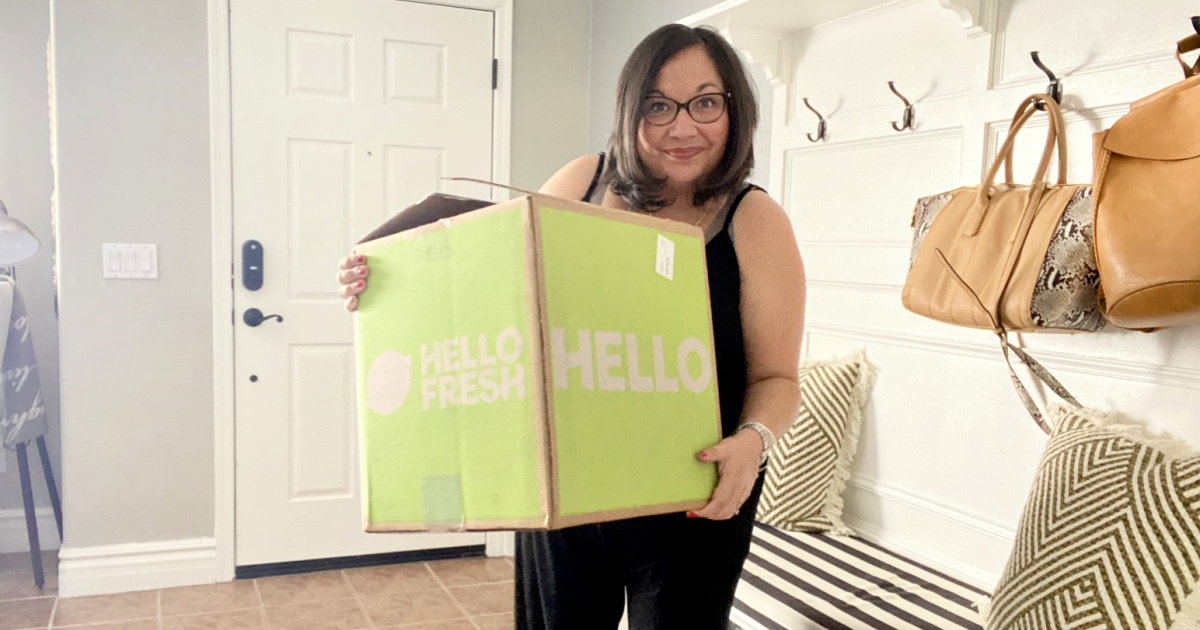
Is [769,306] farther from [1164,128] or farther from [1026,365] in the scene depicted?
[1026,365]

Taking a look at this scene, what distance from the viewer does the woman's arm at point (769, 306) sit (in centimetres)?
103

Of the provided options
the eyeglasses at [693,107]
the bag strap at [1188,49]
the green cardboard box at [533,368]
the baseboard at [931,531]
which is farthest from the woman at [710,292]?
the baseboard at [931,531]

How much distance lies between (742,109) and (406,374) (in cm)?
54

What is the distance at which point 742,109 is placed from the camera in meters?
1.06

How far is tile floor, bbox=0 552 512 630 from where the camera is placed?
2.42m

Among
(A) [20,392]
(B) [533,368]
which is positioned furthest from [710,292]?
(A) [20,392]

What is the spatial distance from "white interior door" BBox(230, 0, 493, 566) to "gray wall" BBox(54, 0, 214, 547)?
0.13m

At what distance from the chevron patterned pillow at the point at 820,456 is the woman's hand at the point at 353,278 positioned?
1.18m

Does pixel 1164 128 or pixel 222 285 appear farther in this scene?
pixel 222 285

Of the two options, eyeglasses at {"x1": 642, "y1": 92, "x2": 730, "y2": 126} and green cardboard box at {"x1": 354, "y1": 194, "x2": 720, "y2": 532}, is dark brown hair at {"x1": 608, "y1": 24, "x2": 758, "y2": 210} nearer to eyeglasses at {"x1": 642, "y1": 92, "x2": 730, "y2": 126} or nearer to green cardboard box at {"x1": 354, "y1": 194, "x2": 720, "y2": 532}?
eyeglasses at {"x1": 642, "y1": 92, "x2": 730, "y2": 126}

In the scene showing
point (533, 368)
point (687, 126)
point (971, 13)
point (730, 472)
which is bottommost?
point (730, 472)

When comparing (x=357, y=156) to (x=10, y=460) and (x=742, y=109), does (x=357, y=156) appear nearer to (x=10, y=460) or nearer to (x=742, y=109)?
(x=10, y=460)

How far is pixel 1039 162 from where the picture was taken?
1.44 metres

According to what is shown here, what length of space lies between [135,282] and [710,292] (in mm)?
2209
